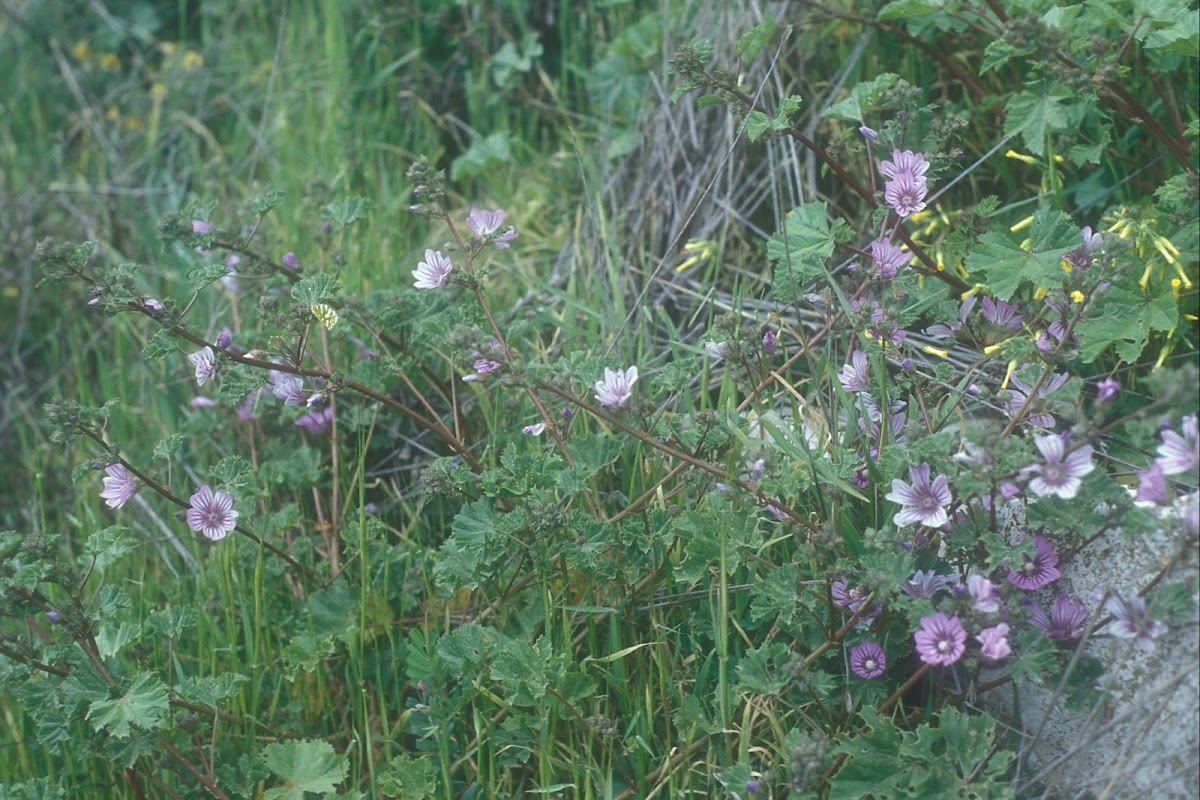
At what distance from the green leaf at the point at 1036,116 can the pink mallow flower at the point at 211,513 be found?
67.5 inches

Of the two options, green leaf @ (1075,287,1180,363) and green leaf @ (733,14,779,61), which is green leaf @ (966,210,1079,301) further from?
green leaf @ (733,14,779,61)

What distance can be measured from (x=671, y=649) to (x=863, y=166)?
120cm

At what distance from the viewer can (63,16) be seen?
216 inches

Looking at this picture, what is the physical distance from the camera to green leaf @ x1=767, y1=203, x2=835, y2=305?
7.75 feet

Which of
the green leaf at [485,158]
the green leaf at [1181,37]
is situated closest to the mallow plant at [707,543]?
the green leaf at [1181,37]

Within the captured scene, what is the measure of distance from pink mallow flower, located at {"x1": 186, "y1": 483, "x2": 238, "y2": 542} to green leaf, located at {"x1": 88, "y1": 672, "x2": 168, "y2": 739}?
0.91 ft

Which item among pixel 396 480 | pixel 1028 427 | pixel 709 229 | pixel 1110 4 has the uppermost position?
pixel 1110 4

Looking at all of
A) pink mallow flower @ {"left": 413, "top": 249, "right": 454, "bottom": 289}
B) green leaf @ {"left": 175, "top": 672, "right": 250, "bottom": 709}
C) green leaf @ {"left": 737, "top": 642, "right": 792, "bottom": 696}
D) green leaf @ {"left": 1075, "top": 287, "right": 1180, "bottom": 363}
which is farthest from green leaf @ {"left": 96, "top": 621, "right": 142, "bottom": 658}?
green leaf @ {"left": 1075, "top": 287, "right": 1180, "bottom": 363}

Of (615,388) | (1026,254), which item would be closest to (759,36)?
(1026,254)

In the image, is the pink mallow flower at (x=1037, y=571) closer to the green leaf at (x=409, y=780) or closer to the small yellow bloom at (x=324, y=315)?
the green leaf at (x=409, y=780)

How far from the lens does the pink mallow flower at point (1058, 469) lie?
1819 millimetres

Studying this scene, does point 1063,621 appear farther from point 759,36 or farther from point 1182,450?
point 759,36

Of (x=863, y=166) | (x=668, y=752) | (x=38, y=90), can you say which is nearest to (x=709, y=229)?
(x=863, y=166)

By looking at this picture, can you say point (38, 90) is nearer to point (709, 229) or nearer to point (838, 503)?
point (709, 229)
